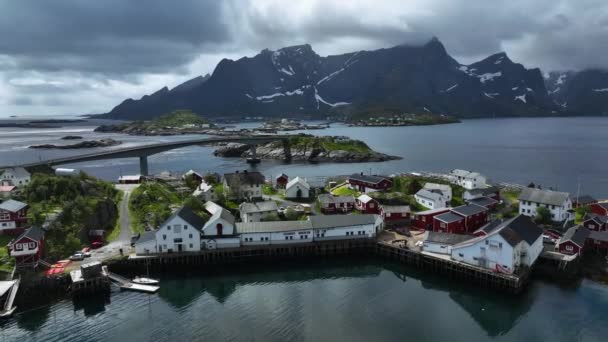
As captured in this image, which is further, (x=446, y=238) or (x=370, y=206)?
(x=370, y=206)

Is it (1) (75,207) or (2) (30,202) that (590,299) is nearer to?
(1) (75,207)

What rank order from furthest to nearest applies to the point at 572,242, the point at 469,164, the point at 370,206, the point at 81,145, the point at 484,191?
the point at 81,145 → the point at 469,164 → the point at 484,191 → the point at 370,206 → the point at 572,242

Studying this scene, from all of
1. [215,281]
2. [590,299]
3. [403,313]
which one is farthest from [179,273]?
[590,299]

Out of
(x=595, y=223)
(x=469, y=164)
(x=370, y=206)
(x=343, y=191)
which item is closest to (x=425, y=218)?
(x=370, y=206)

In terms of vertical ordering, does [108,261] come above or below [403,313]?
above

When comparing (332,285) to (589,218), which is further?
(589,218)

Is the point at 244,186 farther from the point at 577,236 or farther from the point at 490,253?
the point at 577,236
